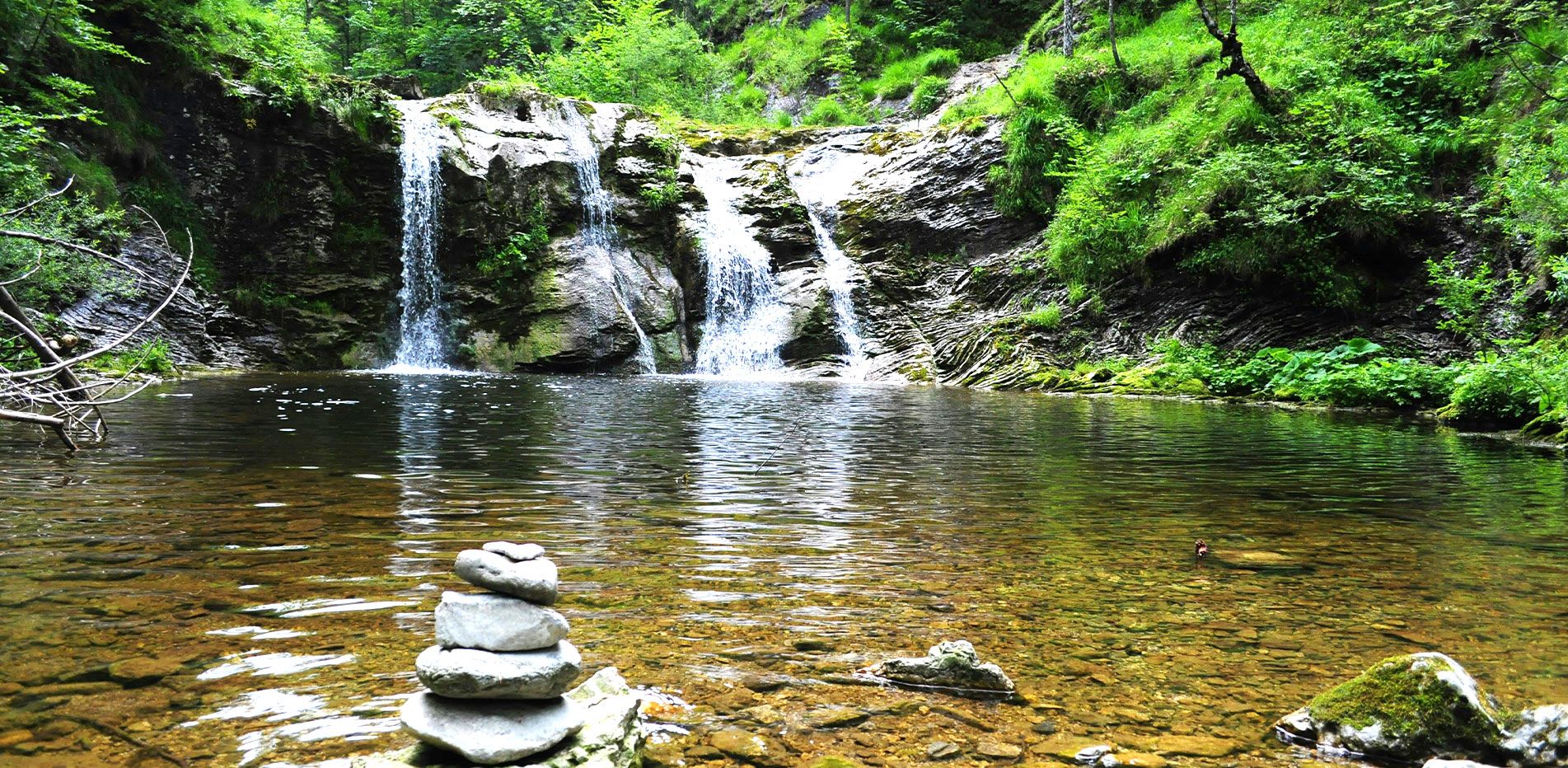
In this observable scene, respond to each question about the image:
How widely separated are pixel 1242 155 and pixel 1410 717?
1822 cm

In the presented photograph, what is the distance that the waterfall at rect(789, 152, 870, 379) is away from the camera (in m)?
23.9

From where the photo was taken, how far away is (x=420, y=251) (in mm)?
23453

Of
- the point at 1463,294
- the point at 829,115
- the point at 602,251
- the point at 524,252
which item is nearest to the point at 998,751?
the point at 1463,294

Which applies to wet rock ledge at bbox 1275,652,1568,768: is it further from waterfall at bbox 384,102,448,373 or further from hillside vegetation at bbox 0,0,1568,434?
waterfall at bbox 384,102,448,373

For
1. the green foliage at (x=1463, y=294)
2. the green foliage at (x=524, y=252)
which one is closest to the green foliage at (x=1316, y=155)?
the green foliage at (x=1463, y=294)

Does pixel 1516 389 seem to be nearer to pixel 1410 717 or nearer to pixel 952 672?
pixel 1410 717

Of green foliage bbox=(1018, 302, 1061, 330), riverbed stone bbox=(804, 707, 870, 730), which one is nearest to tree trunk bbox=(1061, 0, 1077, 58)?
green foliage bbox=(1018, 302, 1061, 330)

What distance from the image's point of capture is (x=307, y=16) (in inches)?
1517

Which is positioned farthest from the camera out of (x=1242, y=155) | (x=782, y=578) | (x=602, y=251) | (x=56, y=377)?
(x=602, y=251)

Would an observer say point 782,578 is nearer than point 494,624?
No

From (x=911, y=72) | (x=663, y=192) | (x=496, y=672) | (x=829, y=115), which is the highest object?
(x=911, y=72)

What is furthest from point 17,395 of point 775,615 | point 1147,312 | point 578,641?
point 1147,312

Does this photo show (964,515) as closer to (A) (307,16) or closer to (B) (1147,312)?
(B) (1147,312)

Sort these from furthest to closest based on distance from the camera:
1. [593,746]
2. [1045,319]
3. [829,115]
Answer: [829,115], [1045,319], [593,746]
